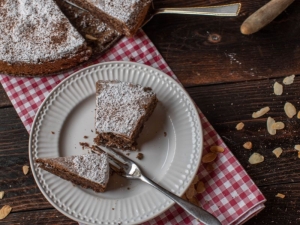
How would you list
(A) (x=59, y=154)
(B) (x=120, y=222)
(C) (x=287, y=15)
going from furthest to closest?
(C) (x=287, y=15) → (A) (x=59, y=154) → (B) (x=120, y=222)

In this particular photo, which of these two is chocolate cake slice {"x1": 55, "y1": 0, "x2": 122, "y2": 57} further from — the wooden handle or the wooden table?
the wooden handle

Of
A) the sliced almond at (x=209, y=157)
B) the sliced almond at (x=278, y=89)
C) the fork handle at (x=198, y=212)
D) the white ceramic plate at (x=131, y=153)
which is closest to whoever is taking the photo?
the fork handle at (x=198, y=212)

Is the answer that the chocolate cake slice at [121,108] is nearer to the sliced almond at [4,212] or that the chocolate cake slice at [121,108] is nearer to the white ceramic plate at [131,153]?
the white ceramic plate at [131,153]

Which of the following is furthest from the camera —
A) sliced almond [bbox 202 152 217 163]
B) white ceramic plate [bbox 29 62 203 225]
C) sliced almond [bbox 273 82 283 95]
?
sliced almond [bbox 273 82 283 95]

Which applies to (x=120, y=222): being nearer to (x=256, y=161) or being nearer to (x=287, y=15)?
(x=256, y=161)

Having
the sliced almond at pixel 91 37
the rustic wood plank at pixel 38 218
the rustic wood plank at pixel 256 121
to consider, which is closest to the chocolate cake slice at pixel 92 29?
the sliced almond at pixel 91 37

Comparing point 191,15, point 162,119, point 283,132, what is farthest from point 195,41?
point 283,132

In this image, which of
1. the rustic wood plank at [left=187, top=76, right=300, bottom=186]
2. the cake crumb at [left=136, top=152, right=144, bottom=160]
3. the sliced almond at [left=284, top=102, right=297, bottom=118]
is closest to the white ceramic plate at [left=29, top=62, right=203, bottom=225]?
the cake crumb at [left=136, top=152, right=144, bottom=160]
